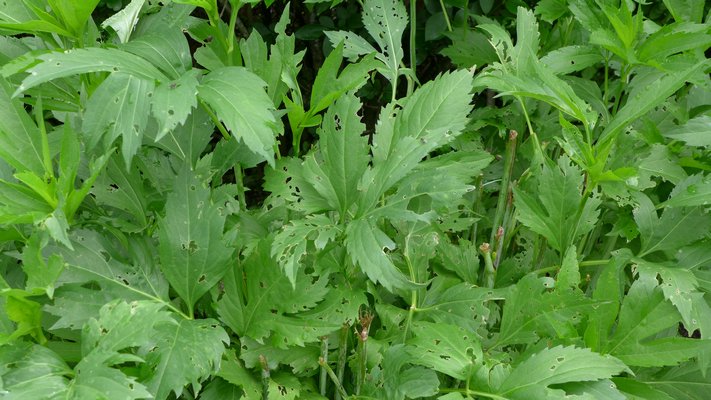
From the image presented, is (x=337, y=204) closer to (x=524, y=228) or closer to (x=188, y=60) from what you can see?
(x=188, y=60)

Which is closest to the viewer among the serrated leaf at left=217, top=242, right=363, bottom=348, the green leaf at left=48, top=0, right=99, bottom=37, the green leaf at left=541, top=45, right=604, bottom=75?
the green leaf at left=48, top=0, right=99, bottom=37

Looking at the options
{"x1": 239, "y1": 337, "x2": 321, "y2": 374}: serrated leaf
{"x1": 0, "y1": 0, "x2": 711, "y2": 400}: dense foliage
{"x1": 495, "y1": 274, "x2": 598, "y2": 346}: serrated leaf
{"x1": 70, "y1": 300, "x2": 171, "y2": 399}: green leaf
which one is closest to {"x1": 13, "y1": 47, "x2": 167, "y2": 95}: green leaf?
{"x1": 0, "y1": 0, "x2": 711, "y2": 400}: dense foliage

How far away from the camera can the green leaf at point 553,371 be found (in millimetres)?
1125

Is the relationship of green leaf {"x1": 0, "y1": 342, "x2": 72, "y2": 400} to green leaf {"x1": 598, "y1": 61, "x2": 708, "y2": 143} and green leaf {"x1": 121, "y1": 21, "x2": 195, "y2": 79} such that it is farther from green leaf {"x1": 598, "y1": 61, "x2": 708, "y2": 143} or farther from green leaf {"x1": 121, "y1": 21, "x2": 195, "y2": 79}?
green leaf {"x1": 598, "y1": 61, "x2": 708, "y2": 143}

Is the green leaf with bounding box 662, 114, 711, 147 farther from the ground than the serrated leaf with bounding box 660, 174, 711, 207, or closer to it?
farther from the ground

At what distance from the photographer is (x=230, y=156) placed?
1.35 m

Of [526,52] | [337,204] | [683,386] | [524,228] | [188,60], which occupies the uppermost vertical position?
[188,60]

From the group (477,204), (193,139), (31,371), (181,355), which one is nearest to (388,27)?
(477,204)

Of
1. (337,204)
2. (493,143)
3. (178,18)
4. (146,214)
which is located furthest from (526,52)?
(146,214)

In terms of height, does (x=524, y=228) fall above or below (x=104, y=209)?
below

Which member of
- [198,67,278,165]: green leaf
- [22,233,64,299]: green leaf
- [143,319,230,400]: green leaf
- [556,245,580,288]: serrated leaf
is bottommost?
[556,245,580,288]: serrated leaf

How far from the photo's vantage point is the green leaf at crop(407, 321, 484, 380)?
119cm

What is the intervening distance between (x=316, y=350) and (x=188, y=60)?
0.55 metres

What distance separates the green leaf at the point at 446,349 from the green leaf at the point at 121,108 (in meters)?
0.56
